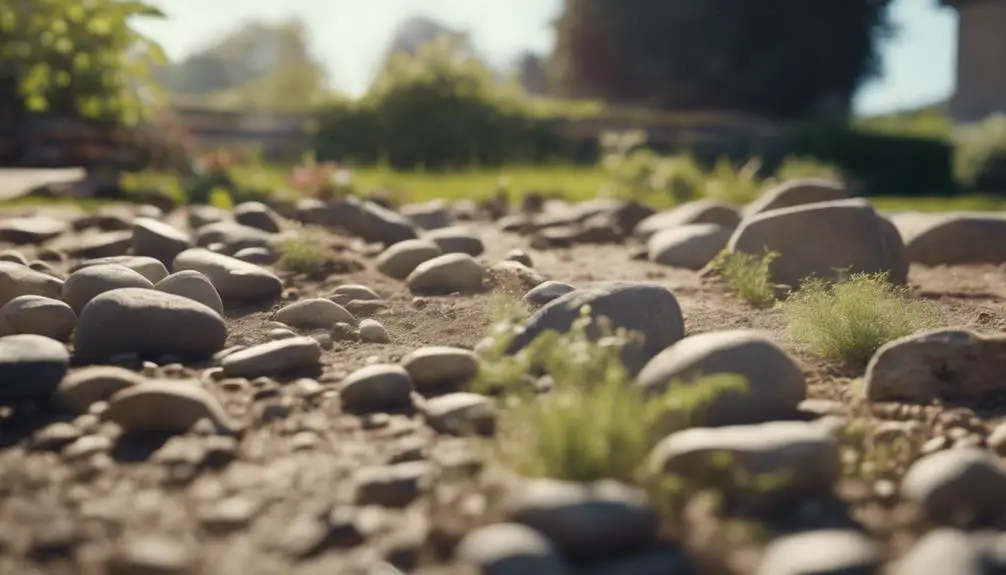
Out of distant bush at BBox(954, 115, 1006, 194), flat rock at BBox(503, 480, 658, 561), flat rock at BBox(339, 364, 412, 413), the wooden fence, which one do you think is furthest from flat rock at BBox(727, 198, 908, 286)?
distant bush at BBox(954, 115, 1006, 194)

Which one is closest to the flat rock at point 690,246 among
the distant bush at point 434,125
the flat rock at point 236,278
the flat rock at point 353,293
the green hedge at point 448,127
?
the flat rock at point 353,293

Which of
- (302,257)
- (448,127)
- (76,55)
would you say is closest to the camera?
(302,257)

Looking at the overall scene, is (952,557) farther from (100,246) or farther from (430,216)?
(430,216)

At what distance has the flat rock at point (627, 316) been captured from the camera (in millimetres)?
3664

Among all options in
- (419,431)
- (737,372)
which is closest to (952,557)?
(737,372)

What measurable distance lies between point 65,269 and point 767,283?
142 inches

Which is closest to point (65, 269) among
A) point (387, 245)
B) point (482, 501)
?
point (387, 245)

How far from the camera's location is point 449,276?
5.24 metres

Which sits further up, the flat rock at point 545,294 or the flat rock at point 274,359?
the flat rock at point 545,294

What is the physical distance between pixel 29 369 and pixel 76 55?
6714mm

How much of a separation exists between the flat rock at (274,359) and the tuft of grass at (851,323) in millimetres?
1903

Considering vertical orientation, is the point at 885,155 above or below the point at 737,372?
above

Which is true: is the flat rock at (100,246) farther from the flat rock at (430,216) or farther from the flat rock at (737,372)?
the flat rock at (737,372)

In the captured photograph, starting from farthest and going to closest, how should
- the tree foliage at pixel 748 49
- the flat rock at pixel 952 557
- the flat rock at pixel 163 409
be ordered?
the tree foliage at pixel 748 49 < the flat rock at pixel 163 409 < the flat rock at pixel 952 557
